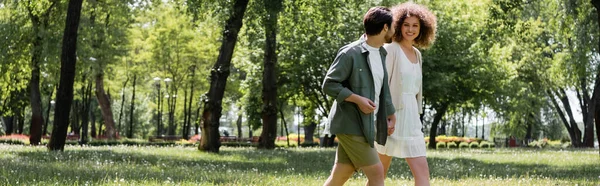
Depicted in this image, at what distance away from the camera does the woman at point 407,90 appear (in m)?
6.14

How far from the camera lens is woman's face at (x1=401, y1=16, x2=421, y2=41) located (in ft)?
20.8

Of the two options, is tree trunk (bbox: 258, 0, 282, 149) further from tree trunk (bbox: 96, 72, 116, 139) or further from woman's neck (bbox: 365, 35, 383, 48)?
tree trunk (bbox: 96, 72, 116, 139)

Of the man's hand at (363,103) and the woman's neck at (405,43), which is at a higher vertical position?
the woman's neck at (405,43)

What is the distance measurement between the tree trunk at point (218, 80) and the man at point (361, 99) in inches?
539

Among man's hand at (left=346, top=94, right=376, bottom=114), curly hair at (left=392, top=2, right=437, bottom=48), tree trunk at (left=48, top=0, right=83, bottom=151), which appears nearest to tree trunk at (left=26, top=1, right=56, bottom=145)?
tree trunk at (left=48, top=0, right=83, bottom=151)

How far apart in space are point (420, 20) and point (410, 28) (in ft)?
0.59

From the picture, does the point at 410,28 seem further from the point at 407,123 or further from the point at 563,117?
the point at 563,117

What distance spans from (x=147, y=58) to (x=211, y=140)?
32179mm

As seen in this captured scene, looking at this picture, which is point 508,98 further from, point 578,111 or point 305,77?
point 305,77

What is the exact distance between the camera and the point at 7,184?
7184mm

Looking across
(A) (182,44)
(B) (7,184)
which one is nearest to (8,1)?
(B) (7,184)

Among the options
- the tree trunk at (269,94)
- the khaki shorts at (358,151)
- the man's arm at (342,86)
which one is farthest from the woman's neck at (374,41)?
the tree trunk at (269,94)

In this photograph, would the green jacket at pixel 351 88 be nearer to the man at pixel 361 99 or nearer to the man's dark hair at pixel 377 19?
the man at pixel 361 99

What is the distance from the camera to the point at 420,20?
21.3 ft
